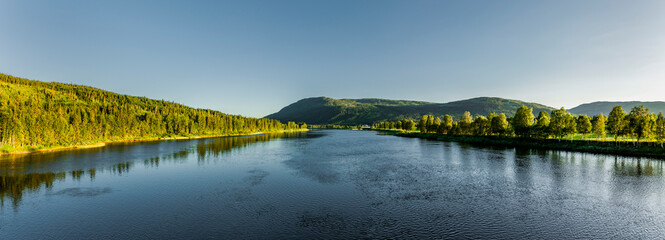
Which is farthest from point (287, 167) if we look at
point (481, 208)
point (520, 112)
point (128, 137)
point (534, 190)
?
point (128, 137)

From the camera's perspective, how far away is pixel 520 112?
88812mm

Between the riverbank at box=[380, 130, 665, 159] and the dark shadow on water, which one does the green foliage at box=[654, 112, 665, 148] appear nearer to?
the riverbank at box=[380, 130, 665, 159]

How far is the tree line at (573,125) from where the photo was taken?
61.3 metres

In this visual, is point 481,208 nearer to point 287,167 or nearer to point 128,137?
point 287,167

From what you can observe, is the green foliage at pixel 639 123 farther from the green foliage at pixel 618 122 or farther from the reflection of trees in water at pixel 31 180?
the reflection of trees in water at pixel 31 180

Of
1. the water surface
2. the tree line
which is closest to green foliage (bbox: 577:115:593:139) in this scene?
the tree line

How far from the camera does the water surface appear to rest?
808 inches

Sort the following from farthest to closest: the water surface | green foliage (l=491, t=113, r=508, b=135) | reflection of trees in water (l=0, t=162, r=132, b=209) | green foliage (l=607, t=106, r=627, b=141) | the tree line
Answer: green foliage (l=491, t=113, r=508, b=135) < green foliage (l=607, t=106, r=627, b=141) < the tree line < reflection of trees in water (l=0, t=162, r=132, b=209) < the water surface

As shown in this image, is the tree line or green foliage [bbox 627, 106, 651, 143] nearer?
green foliage [bbox 627, 106, 651, 143]

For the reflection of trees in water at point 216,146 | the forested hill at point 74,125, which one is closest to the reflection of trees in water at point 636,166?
the reflection of trees in water at point 216,146

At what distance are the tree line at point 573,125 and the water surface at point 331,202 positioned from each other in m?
22.7

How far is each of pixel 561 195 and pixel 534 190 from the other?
2.64 m

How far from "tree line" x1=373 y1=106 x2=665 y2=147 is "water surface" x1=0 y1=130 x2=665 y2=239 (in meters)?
Result: 22.7

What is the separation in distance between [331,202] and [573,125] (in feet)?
284
